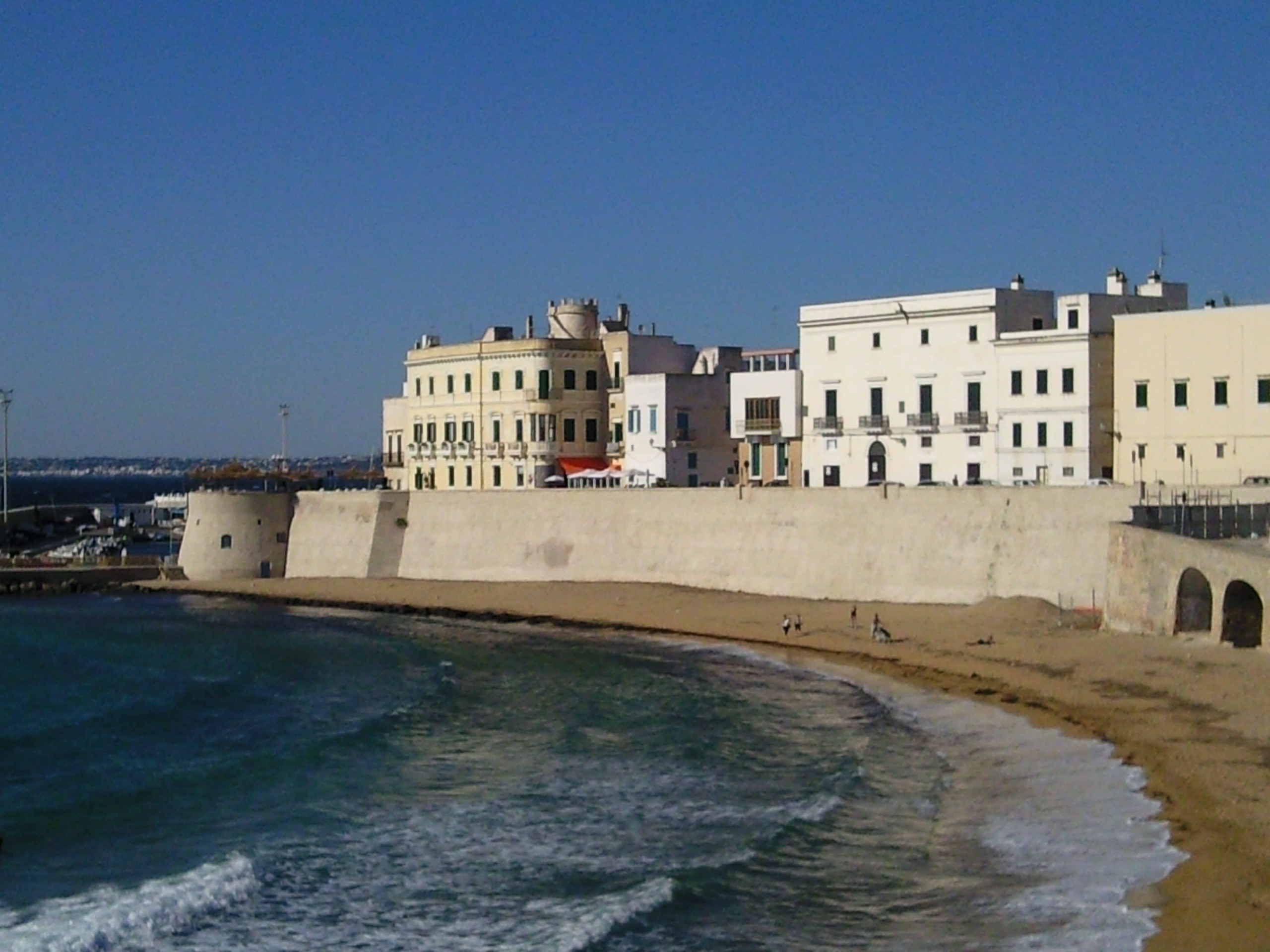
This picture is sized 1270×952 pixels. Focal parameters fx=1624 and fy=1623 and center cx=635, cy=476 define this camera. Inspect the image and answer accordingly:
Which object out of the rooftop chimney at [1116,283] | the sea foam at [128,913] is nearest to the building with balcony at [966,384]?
the rooftop chimney at [1116,283]

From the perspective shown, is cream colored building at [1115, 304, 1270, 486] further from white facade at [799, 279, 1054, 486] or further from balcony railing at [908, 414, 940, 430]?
balcony railing at [908, 414, 940, 430]

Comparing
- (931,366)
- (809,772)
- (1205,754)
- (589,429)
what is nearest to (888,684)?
(809,772)

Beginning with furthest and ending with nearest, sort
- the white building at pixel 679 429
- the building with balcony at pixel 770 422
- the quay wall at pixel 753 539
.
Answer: the white building at pixel 679 429, the building with balcony at pixel 770 422, the quay wall at pixel 753 539

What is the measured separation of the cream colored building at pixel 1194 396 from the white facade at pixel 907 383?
17.2ft

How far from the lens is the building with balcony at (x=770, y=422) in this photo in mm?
61062

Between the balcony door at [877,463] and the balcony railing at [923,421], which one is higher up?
the balcony railing at [923,421]

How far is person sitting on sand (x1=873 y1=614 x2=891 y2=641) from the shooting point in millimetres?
43250

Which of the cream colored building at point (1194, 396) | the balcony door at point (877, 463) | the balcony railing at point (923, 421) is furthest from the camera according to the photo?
the balcony door at point (877, 463)

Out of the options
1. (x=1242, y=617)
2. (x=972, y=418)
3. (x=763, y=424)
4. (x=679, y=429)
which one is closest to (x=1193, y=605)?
(x=1242, y=617)

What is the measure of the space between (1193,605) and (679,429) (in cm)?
3159

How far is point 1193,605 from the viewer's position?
37719 mm

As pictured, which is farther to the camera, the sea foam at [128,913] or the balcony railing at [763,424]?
the balcony railing at [763,424]

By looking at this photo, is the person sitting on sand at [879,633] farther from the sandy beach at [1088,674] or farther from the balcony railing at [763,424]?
the balcony railing at [763,424]

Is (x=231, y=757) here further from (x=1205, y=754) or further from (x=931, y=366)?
(x=931, y=366)
